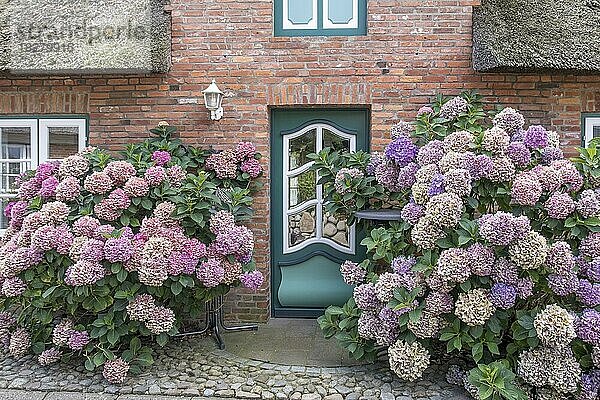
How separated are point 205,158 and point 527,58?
127 inches

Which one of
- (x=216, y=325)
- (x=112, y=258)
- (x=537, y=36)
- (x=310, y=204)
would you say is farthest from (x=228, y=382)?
(x=537, y=36)

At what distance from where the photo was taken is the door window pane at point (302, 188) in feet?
21.6

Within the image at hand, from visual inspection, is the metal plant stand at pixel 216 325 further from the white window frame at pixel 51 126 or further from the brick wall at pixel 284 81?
the white window frame at pixel 51 126

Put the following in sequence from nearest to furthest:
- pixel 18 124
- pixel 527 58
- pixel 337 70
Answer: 1. pixel 527 58
2. pixel 337 70
3. pixel 18 124

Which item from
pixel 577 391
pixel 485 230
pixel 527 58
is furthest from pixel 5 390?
pixel 527 58

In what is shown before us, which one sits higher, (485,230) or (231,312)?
(485,230)

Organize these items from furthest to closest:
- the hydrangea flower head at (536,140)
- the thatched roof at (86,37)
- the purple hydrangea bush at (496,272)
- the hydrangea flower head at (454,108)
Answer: the thatched roof at (86,37), the hydrangea flower head at (454,108), the hydrangea flower head at (536,140), the purple hydrangea bush at (496,272)

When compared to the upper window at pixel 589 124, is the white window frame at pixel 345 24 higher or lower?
higher

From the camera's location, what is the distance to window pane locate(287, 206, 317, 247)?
662 cm

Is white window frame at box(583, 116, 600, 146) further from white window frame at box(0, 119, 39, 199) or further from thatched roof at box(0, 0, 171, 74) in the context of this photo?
white window frame at box(0, 119, 39, 199)

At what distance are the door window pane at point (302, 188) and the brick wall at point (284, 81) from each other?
378 mm

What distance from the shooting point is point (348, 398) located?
4602 millimetres

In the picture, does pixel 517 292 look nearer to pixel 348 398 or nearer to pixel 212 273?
pixel 348 398

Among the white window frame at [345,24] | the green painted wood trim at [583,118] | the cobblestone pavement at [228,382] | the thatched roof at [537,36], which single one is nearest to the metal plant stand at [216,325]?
the cobblestone pavement at [228,382]
